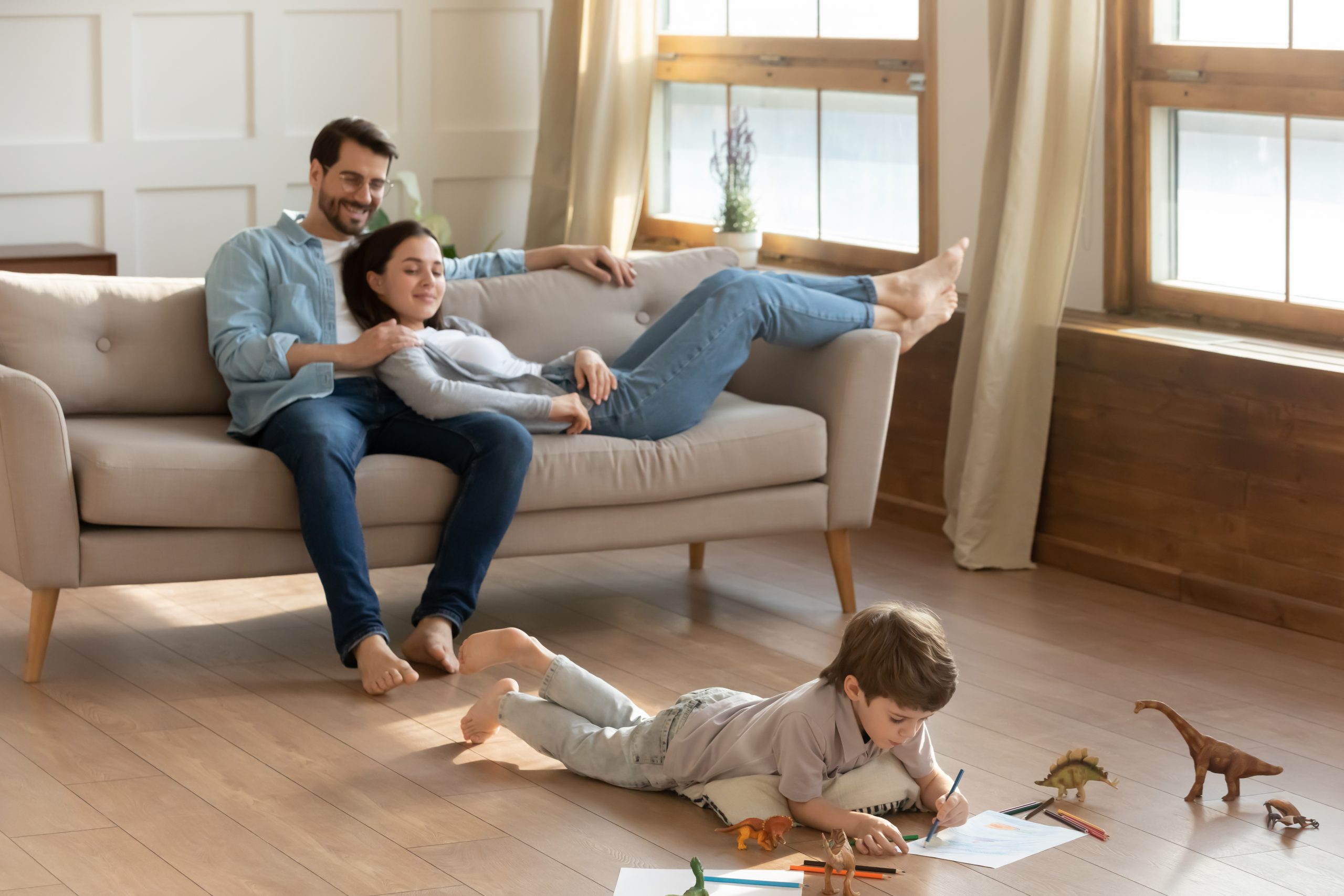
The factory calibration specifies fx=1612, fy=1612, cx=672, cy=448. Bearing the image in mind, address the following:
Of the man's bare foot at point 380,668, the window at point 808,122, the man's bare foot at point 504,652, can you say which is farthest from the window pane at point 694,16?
the man's bare foot at point 504,652

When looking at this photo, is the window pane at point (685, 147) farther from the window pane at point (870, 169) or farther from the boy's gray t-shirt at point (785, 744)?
the boy's gray t-shirt at point (785, 744)

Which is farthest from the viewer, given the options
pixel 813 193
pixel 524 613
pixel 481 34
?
pixel 481 34

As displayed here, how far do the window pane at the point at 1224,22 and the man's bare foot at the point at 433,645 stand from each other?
225cm

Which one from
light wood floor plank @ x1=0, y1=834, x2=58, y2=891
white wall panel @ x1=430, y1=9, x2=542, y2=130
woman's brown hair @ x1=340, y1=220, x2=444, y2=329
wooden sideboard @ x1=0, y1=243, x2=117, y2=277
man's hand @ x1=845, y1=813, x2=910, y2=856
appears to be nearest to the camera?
light wood floor plank @ x1=0, y1=834, x2=58, y2=891

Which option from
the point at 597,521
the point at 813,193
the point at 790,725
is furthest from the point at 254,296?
the point at 813,193

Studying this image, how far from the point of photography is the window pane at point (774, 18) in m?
5.00

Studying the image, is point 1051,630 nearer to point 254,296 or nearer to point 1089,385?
point 1089,385

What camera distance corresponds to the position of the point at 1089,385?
397 centimetres

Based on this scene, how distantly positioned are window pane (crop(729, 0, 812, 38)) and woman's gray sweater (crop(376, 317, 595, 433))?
2.05 m

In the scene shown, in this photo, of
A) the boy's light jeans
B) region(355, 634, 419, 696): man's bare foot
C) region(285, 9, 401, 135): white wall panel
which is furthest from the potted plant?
the boy's light jeans

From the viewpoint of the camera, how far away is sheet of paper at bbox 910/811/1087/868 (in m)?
2.35

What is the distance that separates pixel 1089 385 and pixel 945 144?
2.96ft

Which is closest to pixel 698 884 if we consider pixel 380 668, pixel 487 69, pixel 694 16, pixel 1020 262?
pixel 380 668

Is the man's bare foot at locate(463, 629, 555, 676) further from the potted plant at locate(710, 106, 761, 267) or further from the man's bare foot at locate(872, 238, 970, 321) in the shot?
the potted plant at locate(710, 106, 761, 267)
